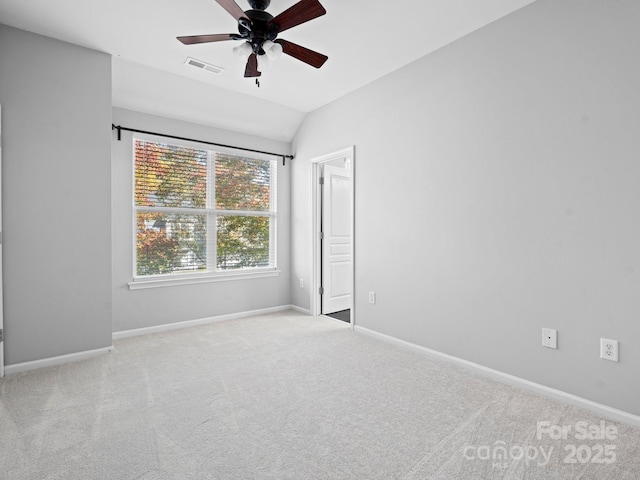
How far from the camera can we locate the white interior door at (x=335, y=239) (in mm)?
4609

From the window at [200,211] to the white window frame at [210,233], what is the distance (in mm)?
13

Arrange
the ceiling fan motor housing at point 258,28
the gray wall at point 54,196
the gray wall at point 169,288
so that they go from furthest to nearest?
the gray wall at point 169,288, the gray wall at point 54,196, the ceiling fan motor housing at point 258,28

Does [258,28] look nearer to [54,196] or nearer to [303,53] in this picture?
[303,53]

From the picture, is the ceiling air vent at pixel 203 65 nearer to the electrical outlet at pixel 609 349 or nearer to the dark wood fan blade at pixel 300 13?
the dark wood fan blade at pixel 300 13

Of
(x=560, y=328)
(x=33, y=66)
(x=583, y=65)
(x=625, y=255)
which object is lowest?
(x=560, y=328)

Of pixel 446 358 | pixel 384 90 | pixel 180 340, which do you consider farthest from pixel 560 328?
pixel 180 340

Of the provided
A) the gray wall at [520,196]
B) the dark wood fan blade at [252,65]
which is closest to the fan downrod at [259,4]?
the dark wood fan blade at [252,65]

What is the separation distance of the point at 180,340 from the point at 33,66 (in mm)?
2742

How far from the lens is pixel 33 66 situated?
2775mm

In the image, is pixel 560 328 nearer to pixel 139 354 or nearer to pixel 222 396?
pixel 222 396

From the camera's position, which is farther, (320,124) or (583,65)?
(320,124)

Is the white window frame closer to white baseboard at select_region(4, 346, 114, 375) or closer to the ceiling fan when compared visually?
white baseboard at select_region(4, 346, 114, 375)

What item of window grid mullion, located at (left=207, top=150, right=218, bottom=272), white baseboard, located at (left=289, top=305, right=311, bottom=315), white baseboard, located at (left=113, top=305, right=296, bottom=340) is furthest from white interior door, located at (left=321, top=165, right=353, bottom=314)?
window grid mullion, located at (left=207, top=150, right=218, bottom=272)

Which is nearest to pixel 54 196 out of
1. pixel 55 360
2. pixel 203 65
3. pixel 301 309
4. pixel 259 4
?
pixel 55 360
